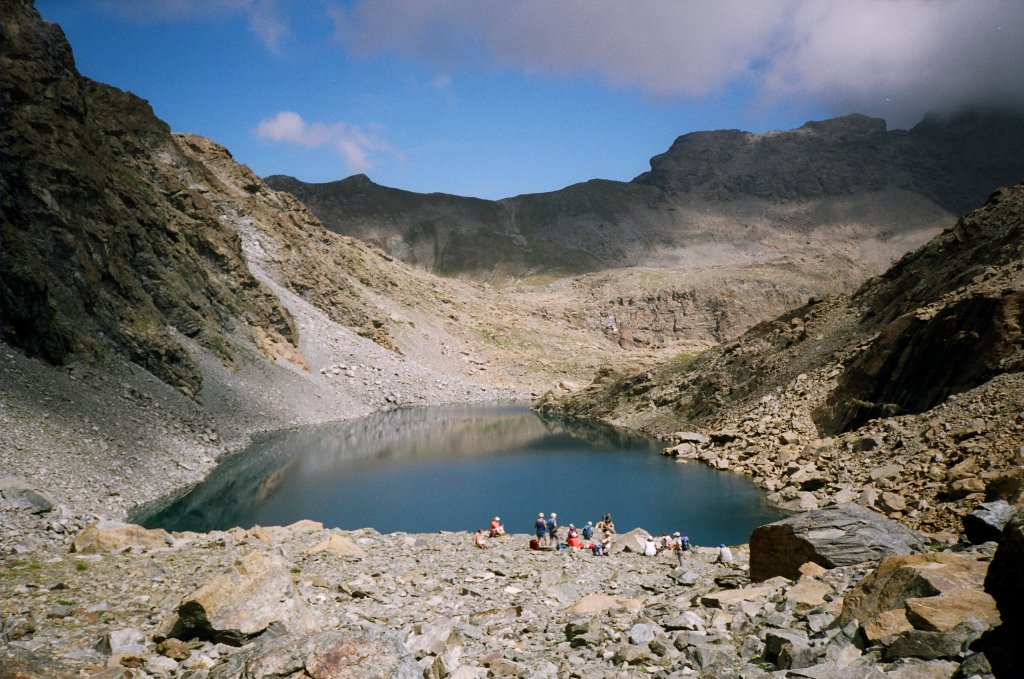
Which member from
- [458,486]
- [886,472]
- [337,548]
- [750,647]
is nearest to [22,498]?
[337,548]

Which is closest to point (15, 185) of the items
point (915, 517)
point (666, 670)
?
point (666, 670)

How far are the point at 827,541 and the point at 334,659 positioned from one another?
1315 centimetres

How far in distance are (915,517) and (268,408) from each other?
58.2 metres

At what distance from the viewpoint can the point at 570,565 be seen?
79.7ft

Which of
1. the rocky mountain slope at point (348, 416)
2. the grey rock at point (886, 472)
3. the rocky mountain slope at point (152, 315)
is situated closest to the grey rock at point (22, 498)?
the rocky mountain slope at point (348, 416)

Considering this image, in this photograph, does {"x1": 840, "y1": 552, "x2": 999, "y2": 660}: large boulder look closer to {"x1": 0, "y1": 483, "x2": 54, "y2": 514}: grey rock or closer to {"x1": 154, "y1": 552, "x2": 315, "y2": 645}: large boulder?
{"x1": 154, "y1": 552, "x2": 315, "y2": 645}: large boulder

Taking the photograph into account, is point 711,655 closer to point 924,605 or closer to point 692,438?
point 924,605

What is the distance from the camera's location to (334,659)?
9055 mm

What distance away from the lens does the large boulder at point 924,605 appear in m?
8.34

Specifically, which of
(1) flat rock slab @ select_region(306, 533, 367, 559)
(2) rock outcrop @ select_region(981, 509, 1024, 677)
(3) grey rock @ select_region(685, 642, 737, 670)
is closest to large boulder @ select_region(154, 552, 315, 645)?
(3) grey rock @ select_region(685, 642, 737, 670)

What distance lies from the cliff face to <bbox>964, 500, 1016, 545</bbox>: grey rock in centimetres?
4838

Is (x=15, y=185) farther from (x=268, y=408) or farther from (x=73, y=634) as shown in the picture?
(x=73, y=634)

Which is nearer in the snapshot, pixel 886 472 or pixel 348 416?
pixel 886 472

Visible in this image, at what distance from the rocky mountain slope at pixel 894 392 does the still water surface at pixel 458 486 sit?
187 inches
